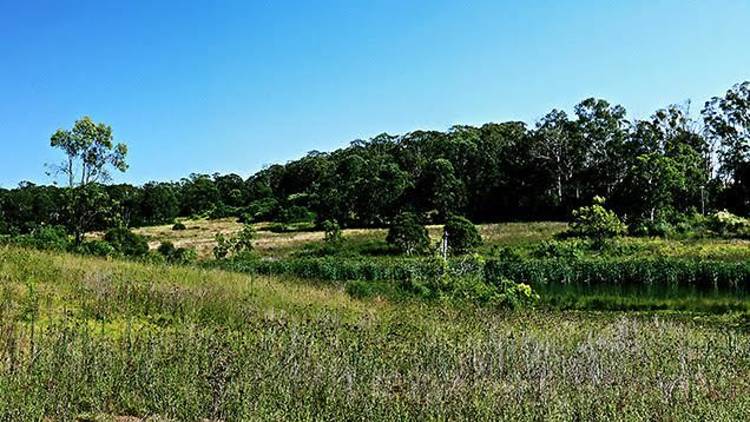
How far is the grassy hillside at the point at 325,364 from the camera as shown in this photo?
5.39 meters

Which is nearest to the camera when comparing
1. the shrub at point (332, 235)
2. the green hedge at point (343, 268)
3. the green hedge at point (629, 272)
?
the green hedge at point (629, 272)

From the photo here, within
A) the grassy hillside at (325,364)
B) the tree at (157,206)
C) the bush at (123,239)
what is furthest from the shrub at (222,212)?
the grassy hillside at (325,364)

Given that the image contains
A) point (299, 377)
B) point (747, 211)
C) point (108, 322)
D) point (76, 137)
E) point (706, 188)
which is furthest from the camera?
point (706, 188)

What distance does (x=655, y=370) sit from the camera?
728cm

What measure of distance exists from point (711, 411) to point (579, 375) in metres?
1.73

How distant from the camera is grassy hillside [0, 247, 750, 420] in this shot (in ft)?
17.7

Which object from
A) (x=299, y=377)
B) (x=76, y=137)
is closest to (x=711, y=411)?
(x=299, y=377)

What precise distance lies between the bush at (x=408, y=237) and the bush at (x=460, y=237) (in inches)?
55.9

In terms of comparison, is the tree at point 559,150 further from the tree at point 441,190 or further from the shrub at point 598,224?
the shrub at point 598,224

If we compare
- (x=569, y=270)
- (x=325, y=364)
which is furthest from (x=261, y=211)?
(x=325, y=364)

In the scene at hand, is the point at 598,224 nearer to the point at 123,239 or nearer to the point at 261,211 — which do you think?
the point at 123,239

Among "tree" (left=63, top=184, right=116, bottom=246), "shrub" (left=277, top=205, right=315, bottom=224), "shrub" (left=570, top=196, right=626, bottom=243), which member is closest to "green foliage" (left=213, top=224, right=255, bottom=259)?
"tree" (left=63, top=184, right=116, bottom=246)

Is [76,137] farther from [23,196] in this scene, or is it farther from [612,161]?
[612,161]

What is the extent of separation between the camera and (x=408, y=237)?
1608 inches
